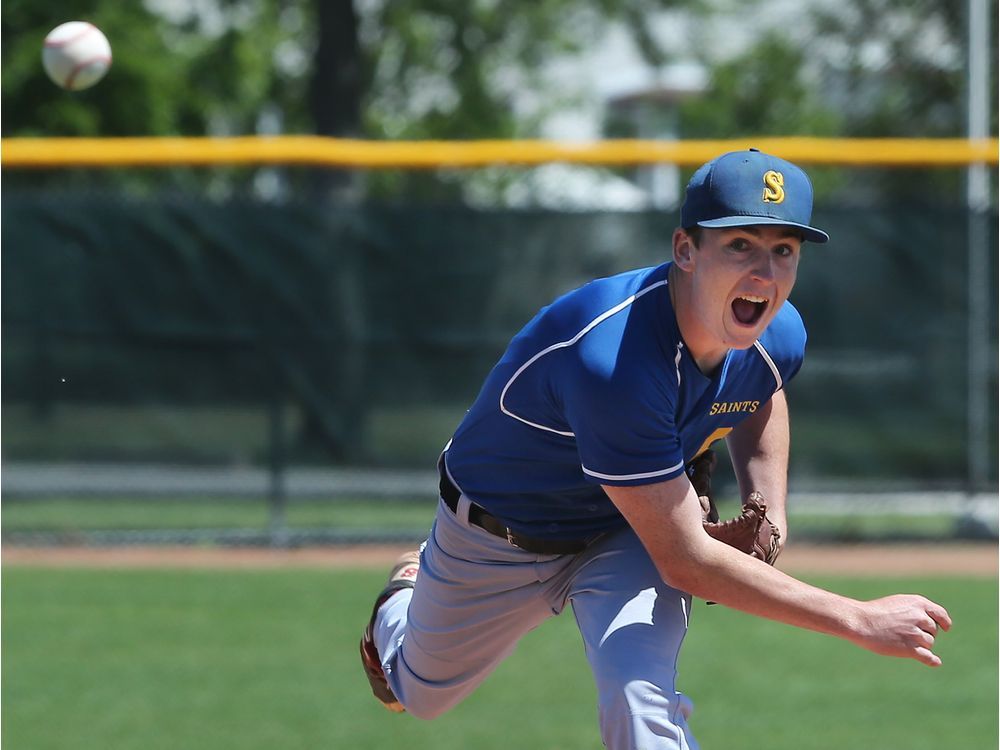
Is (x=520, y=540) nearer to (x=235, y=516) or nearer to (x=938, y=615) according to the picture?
(x=938, y=615)

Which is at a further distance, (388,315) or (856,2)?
(856,2)

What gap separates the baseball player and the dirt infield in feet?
18.0

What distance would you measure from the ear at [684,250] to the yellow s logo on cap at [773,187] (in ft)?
0.77

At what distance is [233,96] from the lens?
26.1 metres

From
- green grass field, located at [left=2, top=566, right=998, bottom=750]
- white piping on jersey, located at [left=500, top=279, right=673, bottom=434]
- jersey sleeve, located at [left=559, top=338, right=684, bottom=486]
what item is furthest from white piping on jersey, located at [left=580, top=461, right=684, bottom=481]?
green grass field, located at [left=2, top=566, right=998, bottom=750]

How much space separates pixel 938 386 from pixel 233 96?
18135mm

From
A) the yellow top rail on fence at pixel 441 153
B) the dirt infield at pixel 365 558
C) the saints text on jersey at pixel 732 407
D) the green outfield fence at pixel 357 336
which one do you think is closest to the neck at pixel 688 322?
the saints text on jersey at pixel 732 407

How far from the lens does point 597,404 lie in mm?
3566

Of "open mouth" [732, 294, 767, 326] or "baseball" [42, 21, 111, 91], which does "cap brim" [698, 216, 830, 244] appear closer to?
"open mouth" [732, 294, 767, 326]

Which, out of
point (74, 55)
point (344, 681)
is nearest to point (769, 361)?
point (344, 681)

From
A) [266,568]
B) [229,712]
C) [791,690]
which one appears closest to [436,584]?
[229,712]

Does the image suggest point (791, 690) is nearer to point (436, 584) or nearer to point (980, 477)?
point (436, 584)

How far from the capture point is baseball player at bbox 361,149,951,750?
3520mm

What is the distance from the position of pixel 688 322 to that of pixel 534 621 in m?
1.25
